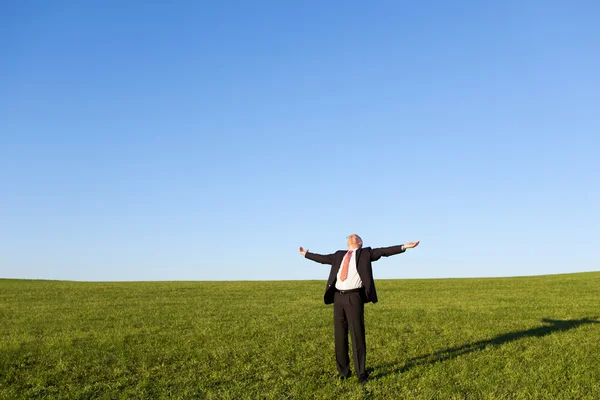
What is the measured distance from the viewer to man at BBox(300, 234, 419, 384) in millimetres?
14273

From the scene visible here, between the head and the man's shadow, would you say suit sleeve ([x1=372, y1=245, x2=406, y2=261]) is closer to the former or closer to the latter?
the head

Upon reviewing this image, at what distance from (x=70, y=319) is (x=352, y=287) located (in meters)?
20.5

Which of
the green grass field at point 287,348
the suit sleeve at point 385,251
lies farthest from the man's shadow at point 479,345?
the suit sleeve at point 385,251

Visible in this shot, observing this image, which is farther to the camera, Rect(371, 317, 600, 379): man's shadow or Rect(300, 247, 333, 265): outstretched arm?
Rect(371, 317, 600, 379): man's shadow

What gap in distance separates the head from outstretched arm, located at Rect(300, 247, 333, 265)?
2.35ft

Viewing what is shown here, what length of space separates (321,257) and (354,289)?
5.06ft

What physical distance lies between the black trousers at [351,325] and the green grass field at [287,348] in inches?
26.8

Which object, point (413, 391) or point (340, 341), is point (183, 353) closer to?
Answer: point (340, 341)

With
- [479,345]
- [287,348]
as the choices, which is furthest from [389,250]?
[479,345]

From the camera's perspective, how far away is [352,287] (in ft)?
47.0

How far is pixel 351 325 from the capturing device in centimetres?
1449

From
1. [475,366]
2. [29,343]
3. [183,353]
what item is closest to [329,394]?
[475,366]

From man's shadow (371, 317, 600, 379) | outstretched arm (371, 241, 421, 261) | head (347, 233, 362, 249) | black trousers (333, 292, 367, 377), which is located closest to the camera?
outstretched arm (371, 241, 421, 261)

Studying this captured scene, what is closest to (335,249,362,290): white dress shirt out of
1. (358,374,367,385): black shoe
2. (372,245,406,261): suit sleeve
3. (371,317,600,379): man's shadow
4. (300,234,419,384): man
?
(300,234,419,384): man
